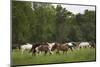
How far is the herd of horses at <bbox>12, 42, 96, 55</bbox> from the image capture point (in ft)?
7.50

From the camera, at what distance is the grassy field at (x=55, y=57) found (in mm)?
2240

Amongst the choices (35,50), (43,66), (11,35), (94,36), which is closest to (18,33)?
(11,35)

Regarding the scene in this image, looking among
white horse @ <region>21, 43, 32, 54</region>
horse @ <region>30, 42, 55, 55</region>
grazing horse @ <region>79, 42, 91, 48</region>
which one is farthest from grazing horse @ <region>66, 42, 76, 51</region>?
white horse @ <region>21, 43, 32, 54</region>

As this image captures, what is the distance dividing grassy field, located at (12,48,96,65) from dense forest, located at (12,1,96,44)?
0.54 ft

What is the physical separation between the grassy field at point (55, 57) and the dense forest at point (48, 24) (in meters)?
0.16

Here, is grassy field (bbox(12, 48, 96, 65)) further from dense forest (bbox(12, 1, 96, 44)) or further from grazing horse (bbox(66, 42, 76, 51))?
dense forest (bbox(12, 1, 96, 44))

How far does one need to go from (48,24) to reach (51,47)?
0.30 metres

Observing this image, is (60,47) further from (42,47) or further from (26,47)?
(26,47)

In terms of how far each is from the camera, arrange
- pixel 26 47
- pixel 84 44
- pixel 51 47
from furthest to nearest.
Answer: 1. pixel 84 44
2. pixel 51 47
3. pixel 26 47

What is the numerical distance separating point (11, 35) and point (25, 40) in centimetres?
19

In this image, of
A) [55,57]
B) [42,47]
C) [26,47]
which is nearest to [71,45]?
[55,57]

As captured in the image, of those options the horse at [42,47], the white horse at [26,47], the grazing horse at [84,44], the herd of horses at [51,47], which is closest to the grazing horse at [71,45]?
the herd of horses at [51,47]

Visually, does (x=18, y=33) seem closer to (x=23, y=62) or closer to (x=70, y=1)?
(x=23, y=62)

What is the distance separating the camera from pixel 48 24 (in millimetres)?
2381
